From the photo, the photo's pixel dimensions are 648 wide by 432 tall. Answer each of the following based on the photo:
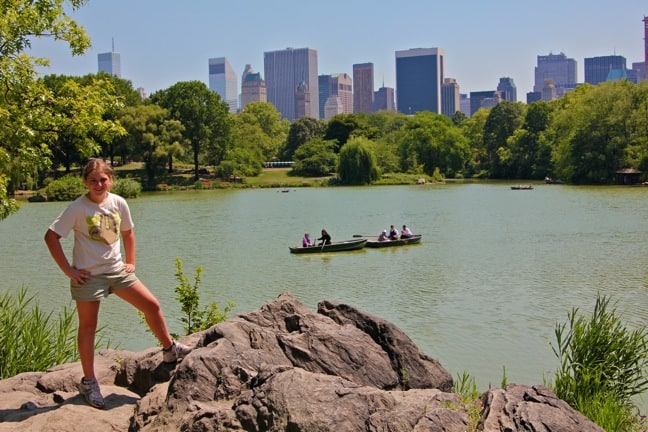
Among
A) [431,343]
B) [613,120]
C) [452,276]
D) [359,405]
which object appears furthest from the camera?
[613,120]

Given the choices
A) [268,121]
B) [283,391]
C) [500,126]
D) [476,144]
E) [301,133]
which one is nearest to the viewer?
[283,391]

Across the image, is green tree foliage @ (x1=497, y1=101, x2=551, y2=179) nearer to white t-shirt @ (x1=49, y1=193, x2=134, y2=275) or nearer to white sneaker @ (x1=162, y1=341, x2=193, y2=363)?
white sneaker @ (x1=162, y1=341, x2=193, y2=363)

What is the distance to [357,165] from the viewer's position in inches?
2623

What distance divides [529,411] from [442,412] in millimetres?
453

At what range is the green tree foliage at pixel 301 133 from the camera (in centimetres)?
9294

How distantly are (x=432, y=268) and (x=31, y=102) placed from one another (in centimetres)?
1295

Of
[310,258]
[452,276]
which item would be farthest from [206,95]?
[452,276]

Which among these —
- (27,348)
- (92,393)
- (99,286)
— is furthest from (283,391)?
(27,348)

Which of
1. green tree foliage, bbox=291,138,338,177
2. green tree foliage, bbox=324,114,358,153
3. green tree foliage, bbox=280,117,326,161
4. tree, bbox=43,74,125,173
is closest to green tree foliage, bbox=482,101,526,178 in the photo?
green tree foliage, bbox=324,114,358,153

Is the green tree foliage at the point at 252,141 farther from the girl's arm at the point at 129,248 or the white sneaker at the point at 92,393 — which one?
the white sneaker at the point at 92,393

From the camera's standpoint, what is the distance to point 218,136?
71.8 metres

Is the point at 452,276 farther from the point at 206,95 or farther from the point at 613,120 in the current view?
the point at 206,95

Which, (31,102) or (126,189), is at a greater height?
(31,102)

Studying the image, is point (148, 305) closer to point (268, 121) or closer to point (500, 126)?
point (500, 126)
